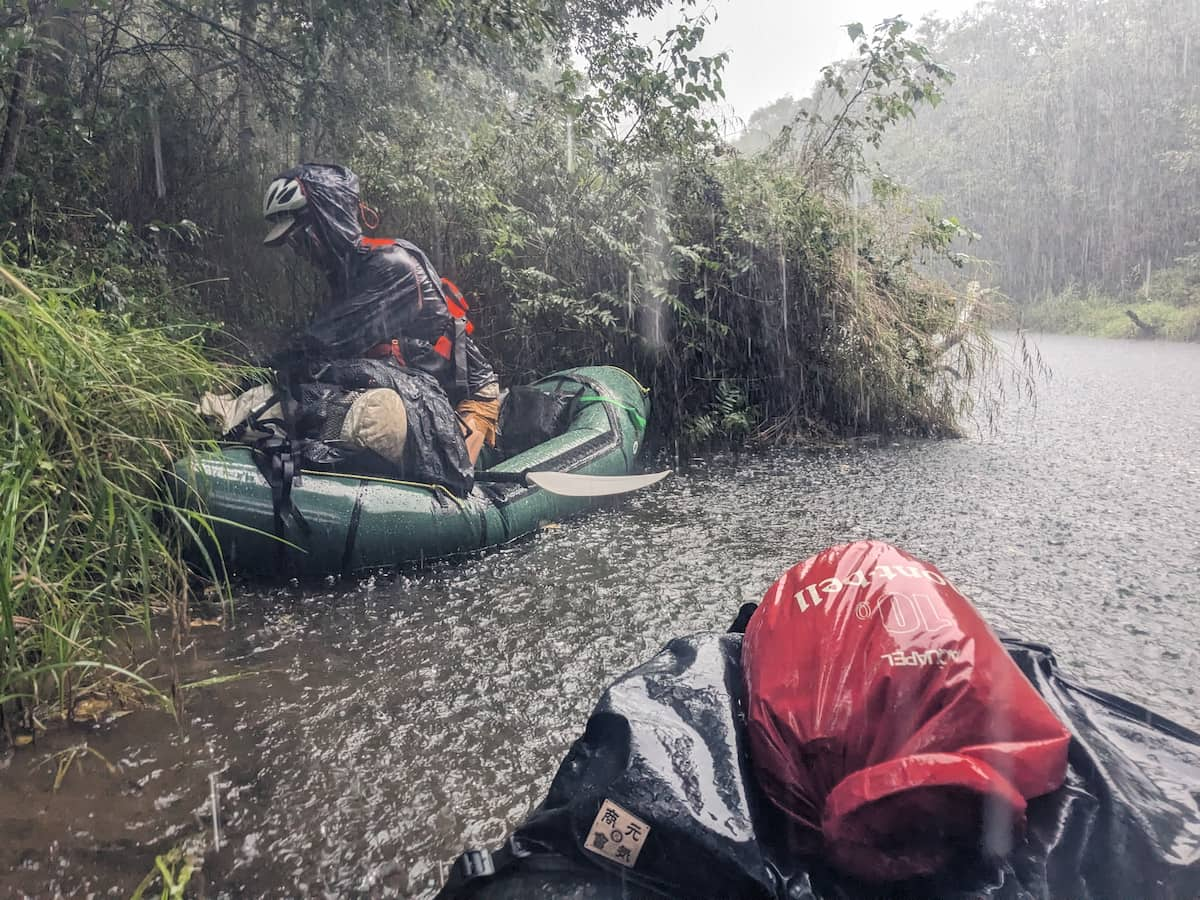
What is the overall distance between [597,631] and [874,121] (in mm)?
5742

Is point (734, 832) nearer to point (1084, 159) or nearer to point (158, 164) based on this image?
point (158, 164)

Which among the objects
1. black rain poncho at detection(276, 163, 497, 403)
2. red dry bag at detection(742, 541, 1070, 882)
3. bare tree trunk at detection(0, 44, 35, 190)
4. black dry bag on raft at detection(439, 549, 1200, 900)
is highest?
bare tree trunk at detection(0, 44, 35, 190)

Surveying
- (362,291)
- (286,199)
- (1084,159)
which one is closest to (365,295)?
(362,291)

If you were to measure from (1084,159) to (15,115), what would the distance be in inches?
1197

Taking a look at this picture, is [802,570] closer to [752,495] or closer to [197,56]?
[752,495]

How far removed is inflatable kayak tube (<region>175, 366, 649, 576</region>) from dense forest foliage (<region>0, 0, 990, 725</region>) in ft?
6.33

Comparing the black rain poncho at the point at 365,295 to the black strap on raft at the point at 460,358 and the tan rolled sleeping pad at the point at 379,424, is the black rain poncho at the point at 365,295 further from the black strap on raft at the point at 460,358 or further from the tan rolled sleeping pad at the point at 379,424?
the tan rolled sleeping pad at the point at 379,424

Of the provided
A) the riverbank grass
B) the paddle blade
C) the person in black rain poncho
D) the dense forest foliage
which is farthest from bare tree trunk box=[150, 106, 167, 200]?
the riverbank grass

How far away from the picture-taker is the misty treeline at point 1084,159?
24.1 metres

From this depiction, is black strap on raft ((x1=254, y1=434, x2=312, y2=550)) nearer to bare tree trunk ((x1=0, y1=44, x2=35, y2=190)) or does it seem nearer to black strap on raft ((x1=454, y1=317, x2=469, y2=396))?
black strap on raft ((x1=454, y1=317, x2=469, y2=396))

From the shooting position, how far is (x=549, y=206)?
6.08m

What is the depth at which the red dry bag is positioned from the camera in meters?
1.31

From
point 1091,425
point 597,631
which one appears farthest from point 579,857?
point 1091,425

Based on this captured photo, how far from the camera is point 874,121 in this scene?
6930 millimetres
